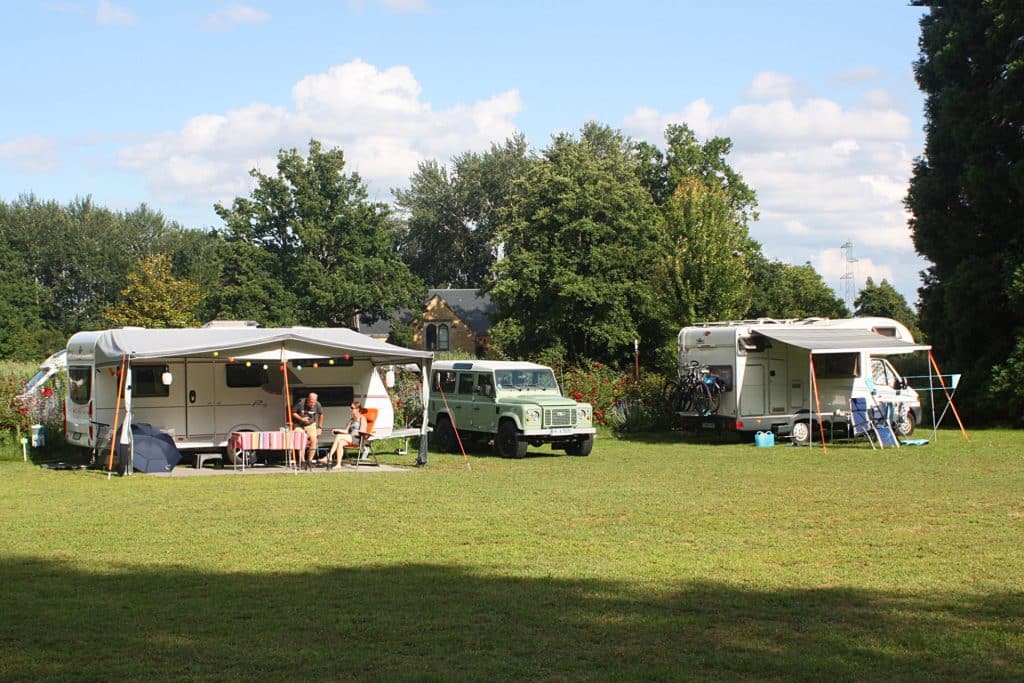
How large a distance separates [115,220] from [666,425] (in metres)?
59.9

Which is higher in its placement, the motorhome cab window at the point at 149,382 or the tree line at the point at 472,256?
the tree line at the point at 472,256

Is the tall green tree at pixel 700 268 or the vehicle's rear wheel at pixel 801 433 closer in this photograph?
the vehicle's rear wheel at pixel 801 433

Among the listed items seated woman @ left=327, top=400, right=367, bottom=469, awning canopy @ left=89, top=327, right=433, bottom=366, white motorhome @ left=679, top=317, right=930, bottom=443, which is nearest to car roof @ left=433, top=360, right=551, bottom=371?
awning canopy @ left=89, top=327, right=433, bottom=366

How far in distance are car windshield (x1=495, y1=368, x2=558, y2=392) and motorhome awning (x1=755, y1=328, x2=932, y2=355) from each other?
5037mm

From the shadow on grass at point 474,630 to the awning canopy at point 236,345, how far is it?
408 inches

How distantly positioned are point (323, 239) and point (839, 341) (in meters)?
40.1

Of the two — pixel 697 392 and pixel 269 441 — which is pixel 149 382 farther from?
pixel 697 392

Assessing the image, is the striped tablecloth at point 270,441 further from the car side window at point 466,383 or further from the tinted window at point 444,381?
the tinted window at point 444,381

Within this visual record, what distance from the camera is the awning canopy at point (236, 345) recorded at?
19.5 metres

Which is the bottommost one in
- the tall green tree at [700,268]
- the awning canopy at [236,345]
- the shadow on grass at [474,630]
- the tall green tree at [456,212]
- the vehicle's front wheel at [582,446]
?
the shadow on grass at [474,630]

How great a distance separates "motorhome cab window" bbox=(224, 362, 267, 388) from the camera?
2209 cm

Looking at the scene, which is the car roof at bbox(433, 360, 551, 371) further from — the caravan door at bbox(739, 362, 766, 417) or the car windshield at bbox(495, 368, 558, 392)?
the caravan door at bbox(739, 362, 766, 417)

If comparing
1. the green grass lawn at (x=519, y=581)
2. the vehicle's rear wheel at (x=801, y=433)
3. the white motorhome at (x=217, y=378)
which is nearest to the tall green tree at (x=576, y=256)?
the vehicle's rear wheel at (x=801, y=433)

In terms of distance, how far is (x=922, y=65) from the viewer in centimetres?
3372
